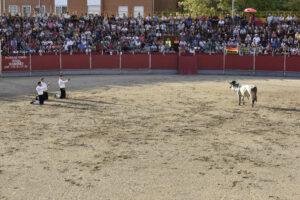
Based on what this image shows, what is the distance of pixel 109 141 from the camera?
11.7m

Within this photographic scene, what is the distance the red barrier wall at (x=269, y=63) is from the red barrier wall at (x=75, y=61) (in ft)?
38.5

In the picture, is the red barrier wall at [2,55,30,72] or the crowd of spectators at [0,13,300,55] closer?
the red barrier wall at [2,55,30,72]

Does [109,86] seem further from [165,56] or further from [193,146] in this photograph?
[193,146]

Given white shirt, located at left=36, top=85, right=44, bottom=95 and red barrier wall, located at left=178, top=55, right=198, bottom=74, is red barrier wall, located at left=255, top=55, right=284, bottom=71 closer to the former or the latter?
red barrier wall, located at left=178, top=55, right=198, bottom=74

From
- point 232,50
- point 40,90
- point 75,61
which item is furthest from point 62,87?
point 232,50

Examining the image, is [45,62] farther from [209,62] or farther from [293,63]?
[293,63]

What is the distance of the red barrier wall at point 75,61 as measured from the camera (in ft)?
96.3

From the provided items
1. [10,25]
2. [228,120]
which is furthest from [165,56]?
[228,120]

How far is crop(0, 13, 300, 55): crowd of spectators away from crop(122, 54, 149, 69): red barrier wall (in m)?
2.04

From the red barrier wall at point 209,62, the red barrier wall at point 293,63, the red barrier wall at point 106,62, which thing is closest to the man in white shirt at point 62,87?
the red barrier wall at point 106,62

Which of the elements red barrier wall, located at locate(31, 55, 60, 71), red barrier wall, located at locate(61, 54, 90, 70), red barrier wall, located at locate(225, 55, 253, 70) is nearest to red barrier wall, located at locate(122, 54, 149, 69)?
red barrier wall, located at locate(61, 54, 90, 70)

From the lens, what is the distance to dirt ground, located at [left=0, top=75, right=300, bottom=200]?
8.34m

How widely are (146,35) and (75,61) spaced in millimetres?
7547

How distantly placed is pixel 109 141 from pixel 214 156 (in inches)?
118
